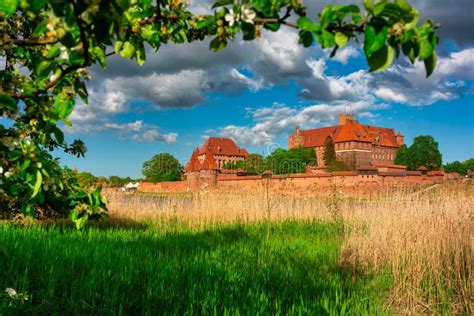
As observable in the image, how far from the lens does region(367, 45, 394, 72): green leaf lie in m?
1.29

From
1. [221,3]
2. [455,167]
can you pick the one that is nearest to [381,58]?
[221,3]

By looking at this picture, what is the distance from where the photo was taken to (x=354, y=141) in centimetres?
8819

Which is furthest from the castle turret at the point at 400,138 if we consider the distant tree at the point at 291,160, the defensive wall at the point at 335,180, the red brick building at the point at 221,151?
the defensive wall at the point at 335,180

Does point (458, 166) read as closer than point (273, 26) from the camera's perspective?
No

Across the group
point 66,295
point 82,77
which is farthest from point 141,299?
point 82,77

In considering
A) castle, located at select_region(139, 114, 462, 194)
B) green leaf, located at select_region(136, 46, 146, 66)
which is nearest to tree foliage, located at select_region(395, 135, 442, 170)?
castle, located at select_region(139, 114, 462, 194)

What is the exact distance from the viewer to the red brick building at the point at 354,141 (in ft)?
289

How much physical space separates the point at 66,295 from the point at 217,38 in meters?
3.28

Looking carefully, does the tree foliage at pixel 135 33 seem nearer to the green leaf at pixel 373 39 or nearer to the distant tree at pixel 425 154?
the green leaf at pixel 373 39

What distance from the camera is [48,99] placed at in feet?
6.41

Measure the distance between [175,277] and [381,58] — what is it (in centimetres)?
382

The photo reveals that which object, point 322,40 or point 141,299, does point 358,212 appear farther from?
point 322,40

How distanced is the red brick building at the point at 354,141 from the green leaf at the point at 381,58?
83631mm

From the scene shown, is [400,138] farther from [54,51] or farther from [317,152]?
[54,51]
